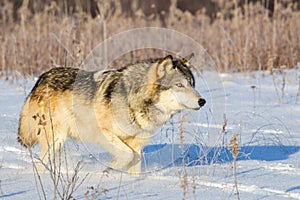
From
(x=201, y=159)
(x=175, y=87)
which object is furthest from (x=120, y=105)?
(x=201, y=159)

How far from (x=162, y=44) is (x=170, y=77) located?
5.87m

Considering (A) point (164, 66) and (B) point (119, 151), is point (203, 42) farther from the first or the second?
(B) point (119, 151)

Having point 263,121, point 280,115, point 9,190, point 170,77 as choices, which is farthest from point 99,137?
point 280,115

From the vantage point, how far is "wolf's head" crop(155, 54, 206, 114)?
448 centimetres

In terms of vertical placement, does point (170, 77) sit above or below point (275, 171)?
above

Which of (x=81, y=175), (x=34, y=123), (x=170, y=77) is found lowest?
(x=81, y=175)

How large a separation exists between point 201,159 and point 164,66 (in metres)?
0.81

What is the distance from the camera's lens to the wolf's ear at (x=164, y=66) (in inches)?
176

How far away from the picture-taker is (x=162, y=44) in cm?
1036

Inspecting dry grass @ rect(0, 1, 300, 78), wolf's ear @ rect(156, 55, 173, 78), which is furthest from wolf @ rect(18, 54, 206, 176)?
dry grass @ rect(0, 1, 300, 78)

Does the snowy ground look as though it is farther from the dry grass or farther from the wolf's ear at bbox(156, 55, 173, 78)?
the dry grass

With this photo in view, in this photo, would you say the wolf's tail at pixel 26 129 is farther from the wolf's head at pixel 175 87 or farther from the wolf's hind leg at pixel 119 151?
the wolf's head at pixel 175 87

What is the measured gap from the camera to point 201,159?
4266 millimetres

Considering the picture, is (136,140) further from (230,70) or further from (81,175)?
(230,70)
